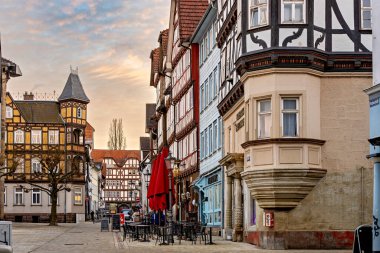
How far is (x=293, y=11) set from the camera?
27.2 meters

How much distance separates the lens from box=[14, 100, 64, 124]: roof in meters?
91.0

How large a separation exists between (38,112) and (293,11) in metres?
67.0

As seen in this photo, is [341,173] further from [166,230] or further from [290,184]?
[166,230]

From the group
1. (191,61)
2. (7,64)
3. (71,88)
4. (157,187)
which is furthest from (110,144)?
(157,187)

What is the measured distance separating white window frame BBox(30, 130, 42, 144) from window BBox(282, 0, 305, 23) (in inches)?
2623

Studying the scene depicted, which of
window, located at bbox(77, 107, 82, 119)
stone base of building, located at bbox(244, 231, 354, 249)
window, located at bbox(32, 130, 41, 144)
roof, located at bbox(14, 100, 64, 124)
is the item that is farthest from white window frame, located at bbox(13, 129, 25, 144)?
stone base of building, located at bbox(244, 231, 354, 249)

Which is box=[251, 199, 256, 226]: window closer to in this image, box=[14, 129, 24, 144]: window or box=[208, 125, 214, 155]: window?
box=[208, 125, 214, 155]: window

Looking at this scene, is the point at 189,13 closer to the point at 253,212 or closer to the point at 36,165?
the point at 253,212

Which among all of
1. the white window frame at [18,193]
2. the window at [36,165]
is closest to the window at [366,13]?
the window at [36,165]

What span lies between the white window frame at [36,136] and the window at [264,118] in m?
65.9

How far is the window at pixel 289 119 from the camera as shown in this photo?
2703cm

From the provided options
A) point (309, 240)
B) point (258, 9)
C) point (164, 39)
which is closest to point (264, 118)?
point (258, 9)

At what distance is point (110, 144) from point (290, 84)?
165 m

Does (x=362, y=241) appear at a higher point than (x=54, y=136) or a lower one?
lower
